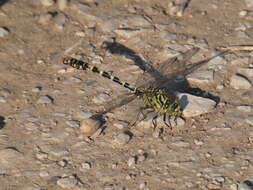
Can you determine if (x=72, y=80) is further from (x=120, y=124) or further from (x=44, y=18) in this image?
(x=44, y=18)

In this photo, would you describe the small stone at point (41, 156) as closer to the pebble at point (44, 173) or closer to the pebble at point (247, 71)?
the pebble at point (44, 173)

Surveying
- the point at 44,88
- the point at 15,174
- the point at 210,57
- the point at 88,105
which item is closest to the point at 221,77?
the point at 210,57

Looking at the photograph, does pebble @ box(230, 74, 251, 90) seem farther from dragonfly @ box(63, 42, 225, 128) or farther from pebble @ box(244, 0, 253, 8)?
pebble @ box(244, 0, 253, 8)

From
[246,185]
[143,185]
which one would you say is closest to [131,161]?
[143,185]

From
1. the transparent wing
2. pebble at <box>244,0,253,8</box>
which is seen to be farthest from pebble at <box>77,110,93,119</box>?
pebble at <box>244,0,253,8</box>

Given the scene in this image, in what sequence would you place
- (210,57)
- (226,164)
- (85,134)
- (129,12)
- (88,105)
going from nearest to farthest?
(226,164) → (85,134) → (88,105) → (210,57) → (129,12)

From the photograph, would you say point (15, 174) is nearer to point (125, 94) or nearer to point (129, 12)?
point (125, 94)

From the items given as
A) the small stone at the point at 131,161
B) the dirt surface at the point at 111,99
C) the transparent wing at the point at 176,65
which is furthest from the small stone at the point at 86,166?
the transparent wing at the point at 176,65
